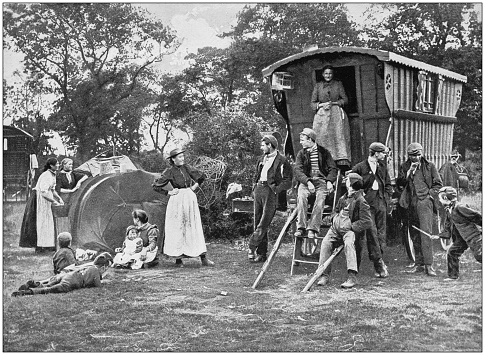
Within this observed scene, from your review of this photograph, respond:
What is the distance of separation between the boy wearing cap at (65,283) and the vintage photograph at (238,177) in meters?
0.02

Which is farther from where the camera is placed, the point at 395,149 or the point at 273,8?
the point at 395,149

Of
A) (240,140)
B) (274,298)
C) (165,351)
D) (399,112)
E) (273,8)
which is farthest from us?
(240,140)

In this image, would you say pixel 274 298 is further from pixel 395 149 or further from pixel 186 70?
pixel 186 70

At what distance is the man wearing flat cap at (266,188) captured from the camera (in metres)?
9.85

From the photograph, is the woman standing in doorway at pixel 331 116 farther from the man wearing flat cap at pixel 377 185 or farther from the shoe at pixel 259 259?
the shoe at pixel 259 259

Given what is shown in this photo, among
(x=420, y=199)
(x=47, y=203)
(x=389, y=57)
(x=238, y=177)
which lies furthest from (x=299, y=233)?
(x=47, y=203)

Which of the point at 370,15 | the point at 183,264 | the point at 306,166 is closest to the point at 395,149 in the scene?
the point at 306,166

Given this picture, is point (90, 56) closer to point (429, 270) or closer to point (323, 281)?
point (323, 281)

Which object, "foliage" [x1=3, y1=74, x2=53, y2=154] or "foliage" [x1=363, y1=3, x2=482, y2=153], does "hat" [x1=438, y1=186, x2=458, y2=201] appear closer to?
"foliage" [x1=363, y1=3, x2=482, y2=153]

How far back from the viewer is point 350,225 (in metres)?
8.43

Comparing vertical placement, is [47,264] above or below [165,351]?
above

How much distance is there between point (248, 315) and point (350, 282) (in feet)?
4.64

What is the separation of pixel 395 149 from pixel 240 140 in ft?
8.01

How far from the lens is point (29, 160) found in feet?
29.5
